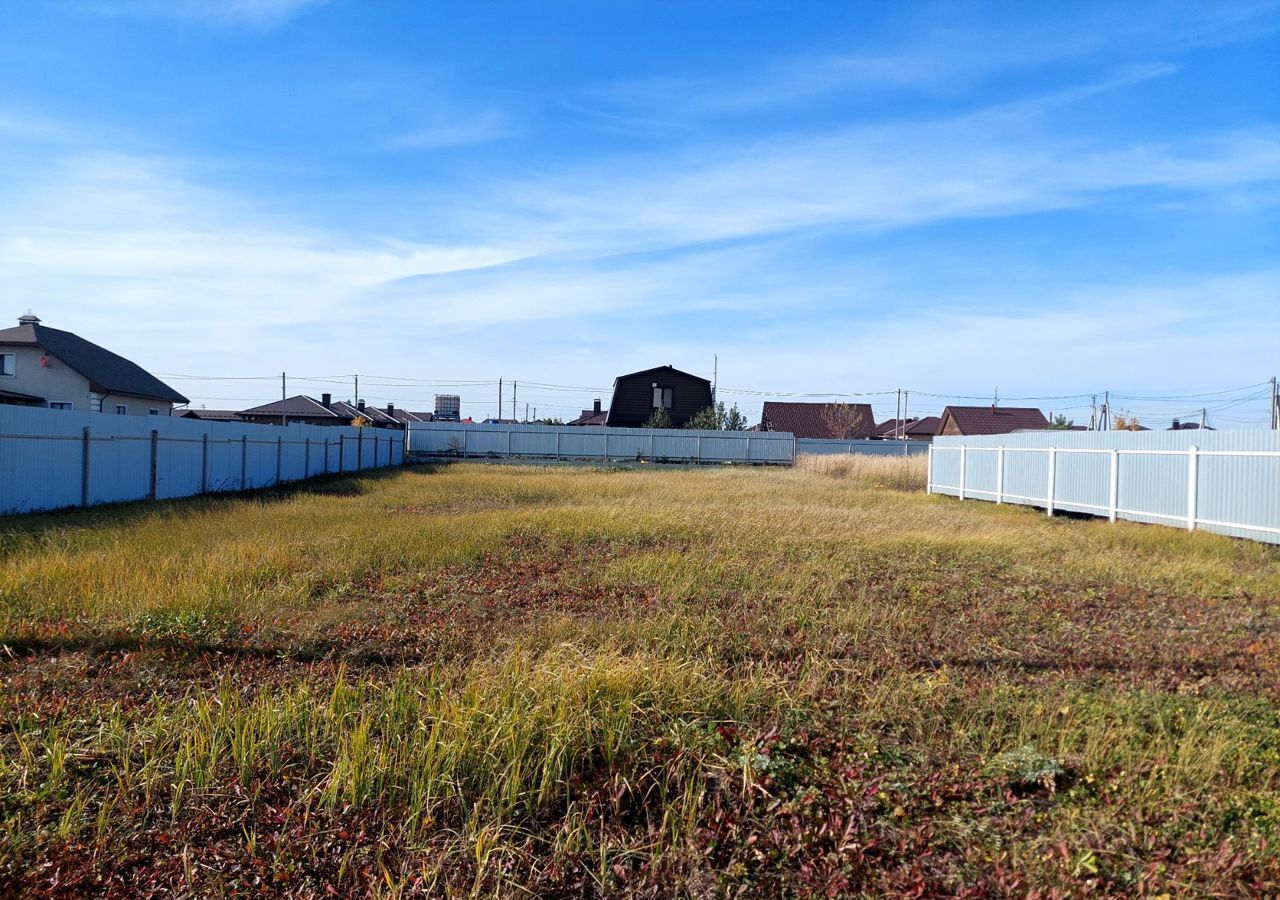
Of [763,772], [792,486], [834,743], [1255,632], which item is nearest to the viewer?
[763,772]

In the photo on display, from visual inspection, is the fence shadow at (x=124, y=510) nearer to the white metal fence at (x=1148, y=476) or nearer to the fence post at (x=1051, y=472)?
the fence post at (x=1051, y=472)

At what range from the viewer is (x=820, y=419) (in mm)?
63844

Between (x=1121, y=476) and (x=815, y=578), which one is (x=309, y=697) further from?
(x=1121, y=476)

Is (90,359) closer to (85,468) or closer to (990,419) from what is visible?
(85,468)

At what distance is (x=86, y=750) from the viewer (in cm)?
392

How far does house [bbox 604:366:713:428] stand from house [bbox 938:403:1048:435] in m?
20.2

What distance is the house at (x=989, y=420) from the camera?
6053cm

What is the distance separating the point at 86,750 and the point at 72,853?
2.62 ft

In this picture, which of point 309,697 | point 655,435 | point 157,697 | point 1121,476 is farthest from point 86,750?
point 655,435

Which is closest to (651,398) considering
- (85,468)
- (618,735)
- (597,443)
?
(597,443)

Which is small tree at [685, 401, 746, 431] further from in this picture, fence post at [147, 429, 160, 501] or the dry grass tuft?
fence post at [147, 429, 160, 501]

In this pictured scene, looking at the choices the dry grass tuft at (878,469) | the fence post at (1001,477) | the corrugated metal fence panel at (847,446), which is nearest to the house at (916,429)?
the corrugated metal fence panel at (847,446)

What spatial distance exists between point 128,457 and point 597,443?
29.7m

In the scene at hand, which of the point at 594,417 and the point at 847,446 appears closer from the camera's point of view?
the point at 847,446
